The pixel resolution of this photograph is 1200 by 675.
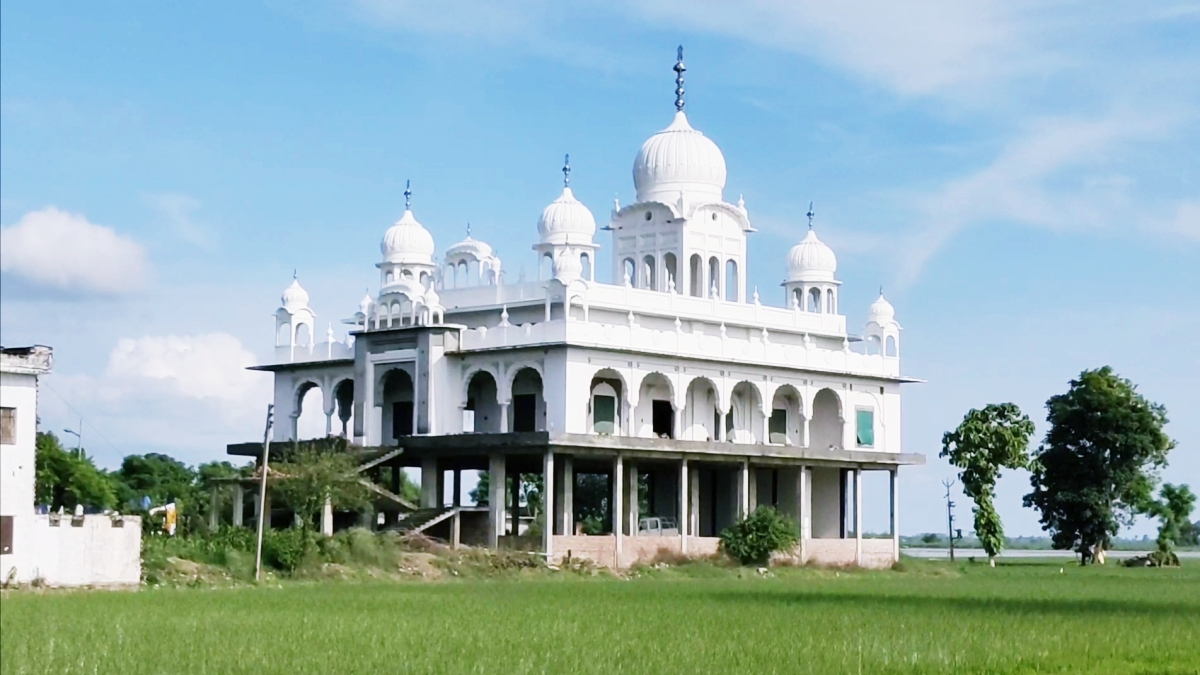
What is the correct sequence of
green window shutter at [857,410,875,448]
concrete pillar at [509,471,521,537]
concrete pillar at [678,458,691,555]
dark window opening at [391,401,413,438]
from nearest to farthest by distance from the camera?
concrete pillar at [678,458,691,555] < dark window opening at [391,401,413,438] < concrete pillar at [509,471,521,537] < green window shutter at [857,410,875,448]

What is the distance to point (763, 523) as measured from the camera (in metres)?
61.0

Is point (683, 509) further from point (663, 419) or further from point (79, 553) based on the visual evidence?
point (79, 553)

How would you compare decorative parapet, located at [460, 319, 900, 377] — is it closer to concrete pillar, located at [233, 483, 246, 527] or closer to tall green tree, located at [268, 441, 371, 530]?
tall green tree, located at [268, 441, 371, 530]

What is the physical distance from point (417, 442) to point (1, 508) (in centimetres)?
2306

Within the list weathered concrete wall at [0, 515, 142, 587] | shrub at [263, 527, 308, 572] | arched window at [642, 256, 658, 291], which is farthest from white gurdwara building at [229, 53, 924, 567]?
weathered concrete wall at [0, 515, 142, 587]

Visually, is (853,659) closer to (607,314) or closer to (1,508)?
(1,508)

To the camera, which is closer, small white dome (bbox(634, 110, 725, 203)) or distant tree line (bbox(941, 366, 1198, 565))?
small white dome (bbox(634, 110, 725, 203))

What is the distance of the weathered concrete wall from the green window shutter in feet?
103

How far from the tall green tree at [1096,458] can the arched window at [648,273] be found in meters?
19.8

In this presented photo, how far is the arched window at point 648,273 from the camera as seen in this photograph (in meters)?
66.0

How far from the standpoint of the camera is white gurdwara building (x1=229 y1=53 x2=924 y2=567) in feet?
194

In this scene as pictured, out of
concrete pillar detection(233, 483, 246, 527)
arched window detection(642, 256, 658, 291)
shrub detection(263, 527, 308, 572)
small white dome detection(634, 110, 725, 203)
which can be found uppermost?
small white dome detection(634, 110, 725, 203)

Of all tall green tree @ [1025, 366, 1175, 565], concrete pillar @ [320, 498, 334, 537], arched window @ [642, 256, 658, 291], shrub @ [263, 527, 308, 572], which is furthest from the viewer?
tall green tree @ [1025, 366, 1175, 565]

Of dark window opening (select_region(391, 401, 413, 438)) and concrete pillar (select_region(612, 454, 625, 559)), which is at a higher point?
dark window opening (select_region(391, 401, 413, 438))
